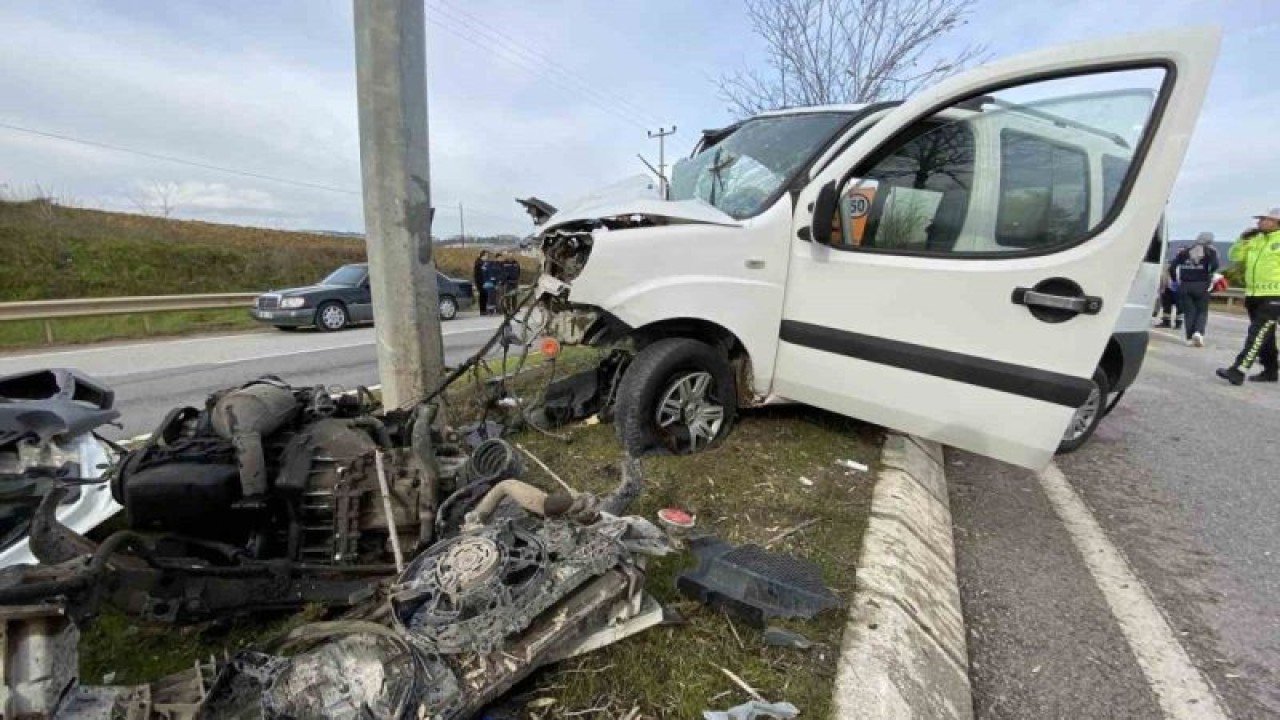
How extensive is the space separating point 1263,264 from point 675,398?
317 inches

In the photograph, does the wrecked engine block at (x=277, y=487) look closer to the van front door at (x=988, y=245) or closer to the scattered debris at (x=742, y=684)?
the scattered debris at (x=742, y=684)

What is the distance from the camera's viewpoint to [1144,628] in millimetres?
2383

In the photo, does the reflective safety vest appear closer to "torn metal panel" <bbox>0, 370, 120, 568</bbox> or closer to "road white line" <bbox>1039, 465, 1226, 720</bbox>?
"road white line" <bbox>1039, 465, 1226, 720</bbox>

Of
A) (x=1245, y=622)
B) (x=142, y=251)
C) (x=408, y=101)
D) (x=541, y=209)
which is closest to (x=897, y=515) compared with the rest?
(x=1245, y=622)

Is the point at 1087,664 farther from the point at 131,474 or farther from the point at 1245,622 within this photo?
the point at 131,474

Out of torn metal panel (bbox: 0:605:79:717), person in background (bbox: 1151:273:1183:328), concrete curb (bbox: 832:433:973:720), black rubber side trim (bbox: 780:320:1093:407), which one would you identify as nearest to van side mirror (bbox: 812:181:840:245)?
black rubber side trim (bbox: 780:320:1093:407)

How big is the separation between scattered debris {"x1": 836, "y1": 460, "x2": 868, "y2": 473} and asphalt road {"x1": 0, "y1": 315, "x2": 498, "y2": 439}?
541cm

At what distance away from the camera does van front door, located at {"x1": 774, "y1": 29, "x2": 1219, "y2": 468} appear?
2.44 m

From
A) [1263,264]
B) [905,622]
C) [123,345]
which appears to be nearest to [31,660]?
[905,622]

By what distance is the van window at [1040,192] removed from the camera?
267 centimetres

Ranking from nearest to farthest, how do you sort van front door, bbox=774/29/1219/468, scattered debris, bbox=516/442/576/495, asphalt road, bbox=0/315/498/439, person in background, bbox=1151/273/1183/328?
van front door, bbox=774/29/1219/468 → scattered debris, bbox=516/442/576/495 → asphalt road, bbox=0/315/498/439 → person in background, bbox=1151/273/1183/328

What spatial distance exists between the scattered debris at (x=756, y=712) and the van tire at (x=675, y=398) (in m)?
1.77

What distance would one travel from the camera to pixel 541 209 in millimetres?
3975

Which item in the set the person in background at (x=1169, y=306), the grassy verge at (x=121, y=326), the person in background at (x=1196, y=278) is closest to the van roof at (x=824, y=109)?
the person in background at (x=1196, y=278)
